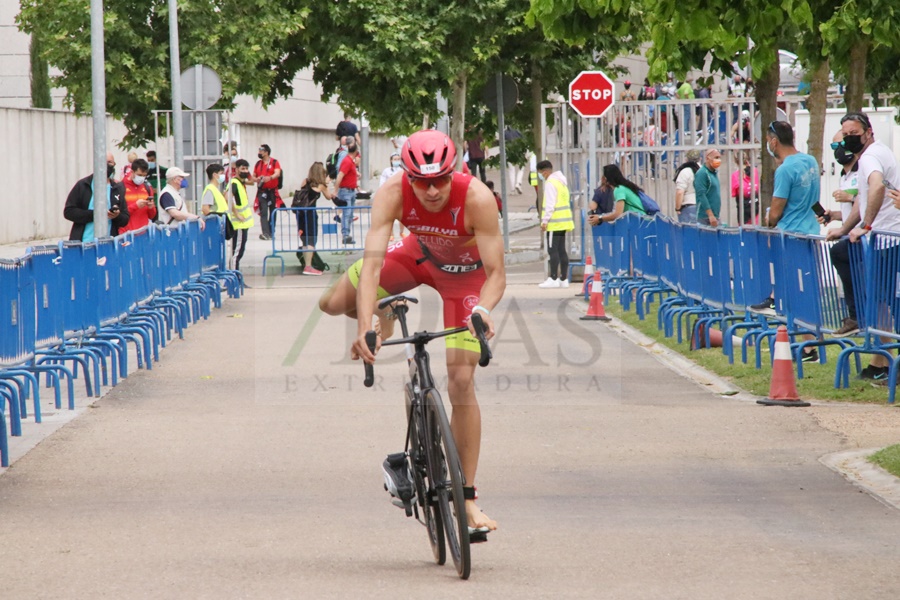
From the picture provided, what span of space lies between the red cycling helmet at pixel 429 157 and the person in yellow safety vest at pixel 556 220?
15.6m

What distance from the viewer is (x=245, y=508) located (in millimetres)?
7969

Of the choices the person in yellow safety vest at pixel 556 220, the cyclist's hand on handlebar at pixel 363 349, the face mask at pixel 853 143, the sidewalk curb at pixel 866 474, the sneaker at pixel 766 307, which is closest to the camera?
the cyclist's hand on handlebar at pixel 363 349

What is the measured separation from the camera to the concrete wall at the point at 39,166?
32.9m

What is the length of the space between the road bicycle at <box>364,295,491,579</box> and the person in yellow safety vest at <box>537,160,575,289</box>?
1540cm

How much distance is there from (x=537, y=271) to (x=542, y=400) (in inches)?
587

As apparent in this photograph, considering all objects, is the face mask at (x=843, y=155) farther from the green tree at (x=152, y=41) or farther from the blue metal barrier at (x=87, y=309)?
the green tree at (x=152, y=41)

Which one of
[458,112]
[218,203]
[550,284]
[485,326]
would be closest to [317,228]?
[218,203]

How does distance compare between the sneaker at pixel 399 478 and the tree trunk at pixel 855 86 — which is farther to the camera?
the tree trunk at pixel 855 86

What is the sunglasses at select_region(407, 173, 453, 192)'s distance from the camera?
6.80 metres

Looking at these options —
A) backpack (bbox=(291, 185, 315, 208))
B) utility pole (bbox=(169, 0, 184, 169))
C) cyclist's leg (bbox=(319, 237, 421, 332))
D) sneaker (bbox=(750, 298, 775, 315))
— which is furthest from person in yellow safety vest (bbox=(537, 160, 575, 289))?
Result: cyclist's leg (bbox=(319, 237, 421, 332))

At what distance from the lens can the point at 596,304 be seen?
18422mm

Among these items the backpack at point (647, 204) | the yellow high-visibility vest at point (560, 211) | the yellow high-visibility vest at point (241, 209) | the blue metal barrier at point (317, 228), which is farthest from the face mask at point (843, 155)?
the blue metal barrier at point (317, 228)

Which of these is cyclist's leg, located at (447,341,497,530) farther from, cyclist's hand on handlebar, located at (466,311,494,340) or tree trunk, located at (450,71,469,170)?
tree trunk, located at (450,71,469,170)

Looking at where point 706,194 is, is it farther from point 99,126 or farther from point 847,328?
point 847,328
